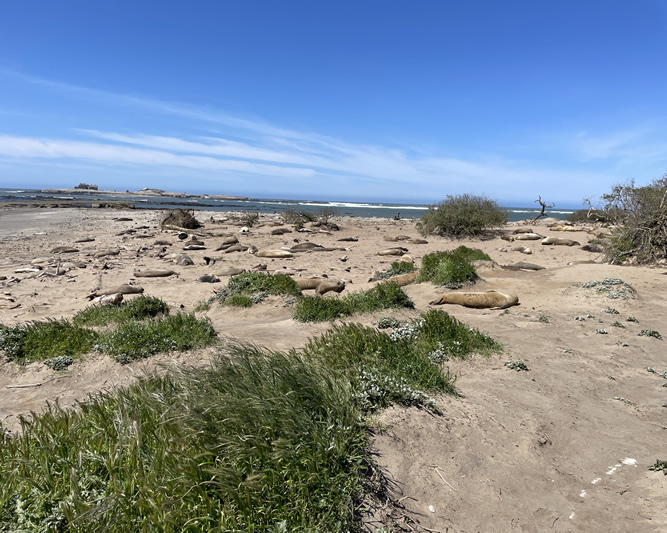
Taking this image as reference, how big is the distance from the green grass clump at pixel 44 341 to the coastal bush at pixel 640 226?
15.7m

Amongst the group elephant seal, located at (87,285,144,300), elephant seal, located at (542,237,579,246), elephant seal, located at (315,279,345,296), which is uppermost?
elephant seal, located at (542,237,579,246)

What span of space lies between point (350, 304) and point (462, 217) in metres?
16.7

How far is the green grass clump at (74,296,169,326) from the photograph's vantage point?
7.82 metres

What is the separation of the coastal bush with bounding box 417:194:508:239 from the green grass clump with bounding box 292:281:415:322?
1588 cm

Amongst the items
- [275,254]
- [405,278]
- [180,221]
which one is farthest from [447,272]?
[180,221]

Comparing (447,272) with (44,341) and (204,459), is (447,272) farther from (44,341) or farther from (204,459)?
(204,459)

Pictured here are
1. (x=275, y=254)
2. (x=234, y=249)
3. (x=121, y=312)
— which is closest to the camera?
(x=121, y=312)

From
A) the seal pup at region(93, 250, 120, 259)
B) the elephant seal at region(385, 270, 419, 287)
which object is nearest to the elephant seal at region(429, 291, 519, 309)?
the elephant seal at region(385, 270, 419, 287)

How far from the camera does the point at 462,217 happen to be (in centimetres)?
2325

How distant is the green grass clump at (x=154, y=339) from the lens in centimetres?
612

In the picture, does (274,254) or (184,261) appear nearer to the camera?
(184,261)

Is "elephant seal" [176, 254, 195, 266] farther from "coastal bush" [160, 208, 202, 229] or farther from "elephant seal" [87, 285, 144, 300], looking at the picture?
"coastal bush" [160, 208, 202, 229]

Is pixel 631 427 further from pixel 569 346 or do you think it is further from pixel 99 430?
pixel 99 430

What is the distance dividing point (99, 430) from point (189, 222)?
2469cm
